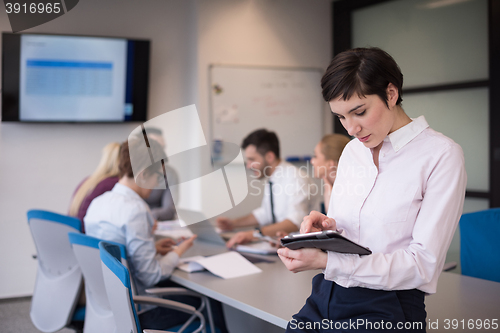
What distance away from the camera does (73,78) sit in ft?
13.9

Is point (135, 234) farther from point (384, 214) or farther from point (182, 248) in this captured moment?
point (384, 214)

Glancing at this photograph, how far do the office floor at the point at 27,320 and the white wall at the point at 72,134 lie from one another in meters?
0.19

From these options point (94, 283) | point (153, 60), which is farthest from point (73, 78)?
point (94, 283)

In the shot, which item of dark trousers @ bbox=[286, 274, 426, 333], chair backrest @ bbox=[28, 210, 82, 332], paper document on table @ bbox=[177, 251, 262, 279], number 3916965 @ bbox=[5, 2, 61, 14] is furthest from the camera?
number 3916965 @ bbox=[5, 2, 61, 14]

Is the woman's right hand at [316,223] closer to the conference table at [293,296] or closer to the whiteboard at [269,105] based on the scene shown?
the conference table at [293,296]

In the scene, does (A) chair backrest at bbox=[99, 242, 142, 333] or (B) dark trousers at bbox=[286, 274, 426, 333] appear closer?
(B) dark trousers at bbox=[286, 274, 426, 333]

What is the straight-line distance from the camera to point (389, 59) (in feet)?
4.20

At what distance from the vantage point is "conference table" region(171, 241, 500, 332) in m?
1.62

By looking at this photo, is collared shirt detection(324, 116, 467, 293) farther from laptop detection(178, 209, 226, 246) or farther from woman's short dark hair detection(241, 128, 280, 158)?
woman's short dark hair detection(241, 128, 280, 158)

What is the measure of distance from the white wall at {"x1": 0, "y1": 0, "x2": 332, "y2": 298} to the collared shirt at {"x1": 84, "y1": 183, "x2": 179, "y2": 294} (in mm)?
2235

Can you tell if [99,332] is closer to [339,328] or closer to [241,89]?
[339,328]

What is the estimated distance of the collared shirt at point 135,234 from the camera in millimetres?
2207

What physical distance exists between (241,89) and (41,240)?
2770 mm

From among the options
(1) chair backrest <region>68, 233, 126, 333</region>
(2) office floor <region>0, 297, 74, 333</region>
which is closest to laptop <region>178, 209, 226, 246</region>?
(1) chair backrest <region>68, 233, 126, 333</region>
